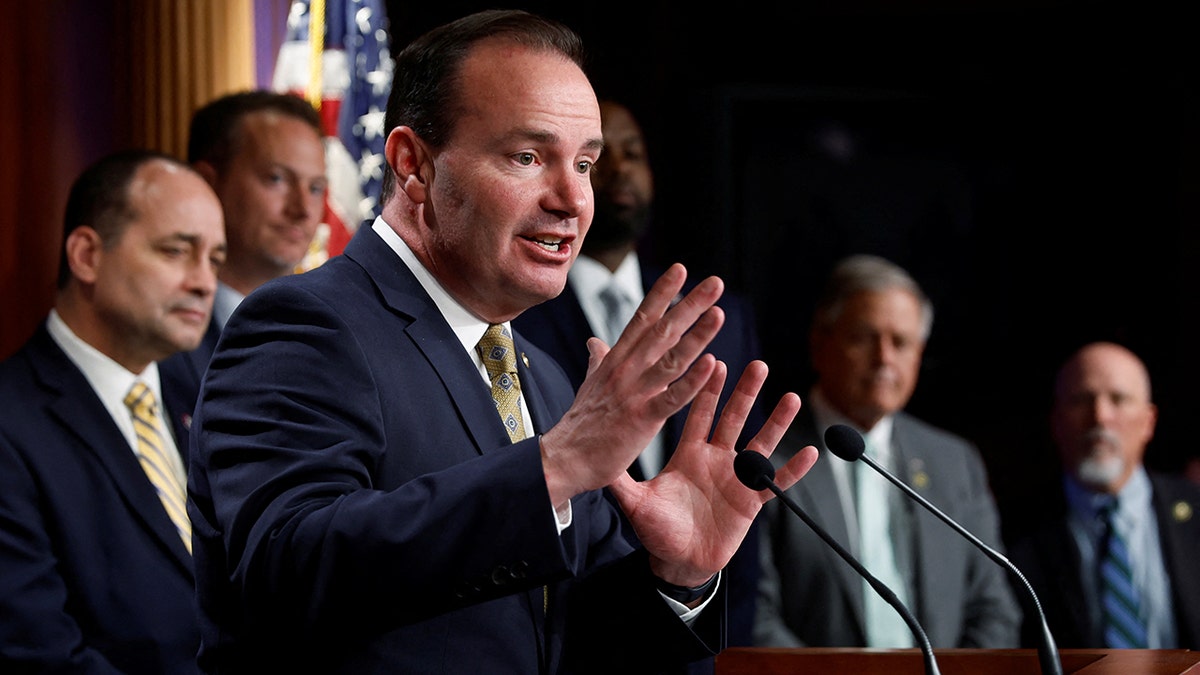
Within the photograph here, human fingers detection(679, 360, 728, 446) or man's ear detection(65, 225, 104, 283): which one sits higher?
man's ear detection(65, 225, 104, 283)

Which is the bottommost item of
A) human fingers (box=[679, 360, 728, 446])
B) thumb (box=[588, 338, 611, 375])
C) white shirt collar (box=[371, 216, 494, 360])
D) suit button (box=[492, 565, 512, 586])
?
suit button (box=[492, 565, 512, 586])

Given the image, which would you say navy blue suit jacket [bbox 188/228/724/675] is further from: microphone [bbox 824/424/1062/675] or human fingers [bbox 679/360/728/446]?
microphone [bbox 824/424/1062/675]

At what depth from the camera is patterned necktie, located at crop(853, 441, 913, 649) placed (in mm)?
3672

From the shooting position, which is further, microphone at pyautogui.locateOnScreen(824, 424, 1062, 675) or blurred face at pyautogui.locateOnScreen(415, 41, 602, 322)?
blurred face at pyautogui.locateOnScreen(415, 41, 602, 322)

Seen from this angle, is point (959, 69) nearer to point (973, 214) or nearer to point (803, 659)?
point (973, 214)

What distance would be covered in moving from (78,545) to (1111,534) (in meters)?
2.87

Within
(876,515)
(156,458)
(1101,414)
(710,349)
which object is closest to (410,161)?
(156,458)

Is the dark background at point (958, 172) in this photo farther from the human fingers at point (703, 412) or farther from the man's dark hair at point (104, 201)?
the human fingers at point (703, 412)

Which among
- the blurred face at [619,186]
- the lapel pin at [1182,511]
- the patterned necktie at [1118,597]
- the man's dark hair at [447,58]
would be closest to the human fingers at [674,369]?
the man's dark hair at [447,58]

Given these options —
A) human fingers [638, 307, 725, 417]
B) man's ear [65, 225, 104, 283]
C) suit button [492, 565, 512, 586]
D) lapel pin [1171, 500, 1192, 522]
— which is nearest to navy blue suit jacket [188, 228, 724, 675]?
suit button [492, 565, 512, 586]

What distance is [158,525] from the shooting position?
287 cm

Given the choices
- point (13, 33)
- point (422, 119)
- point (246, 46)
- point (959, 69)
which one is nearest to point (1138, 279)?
point (959, 69)

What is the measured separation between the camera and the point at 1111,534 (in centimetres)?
413

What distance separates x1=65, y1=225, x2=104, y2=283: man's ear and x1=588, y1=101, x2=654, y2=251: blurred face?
120 cm
